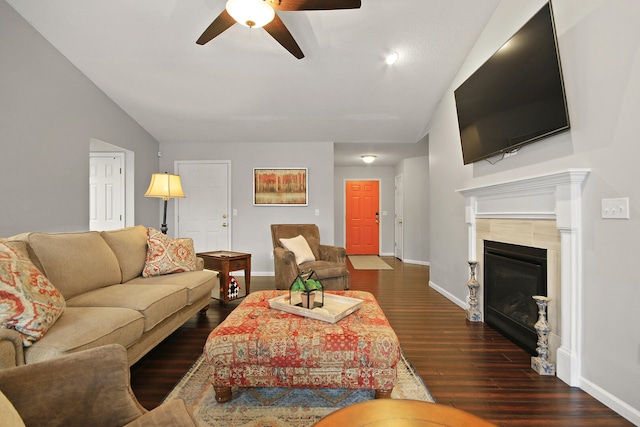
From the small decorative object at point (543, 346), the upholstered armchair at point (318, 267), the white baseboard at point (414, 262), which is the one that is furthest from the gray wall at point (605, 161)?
the white baseboard at point (414, 262)

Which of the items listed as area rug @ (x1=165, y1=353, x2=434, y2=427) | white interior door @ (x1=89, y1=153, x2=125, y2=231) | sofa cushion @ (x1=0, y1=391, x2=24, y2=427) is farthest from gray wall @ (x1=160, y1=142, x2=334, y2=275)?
sofa cushion @ (x1=0, y1=391, x2=24, y2=427)

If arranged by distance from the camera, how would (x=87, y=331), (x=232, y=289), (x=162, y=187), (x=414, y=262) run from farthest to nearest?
(x=414, y=262)
(x=162, y=187)
(x=232, y=289)
(x=87, y=331)

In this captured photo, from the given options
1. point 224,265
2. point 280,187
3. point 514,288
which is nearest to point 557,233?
point 514,288

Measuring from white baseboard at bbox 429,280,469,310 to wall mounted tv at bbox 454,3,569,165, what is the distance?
1.50 metres

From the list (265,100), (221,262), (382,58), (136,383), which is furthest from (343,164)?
(136,383)

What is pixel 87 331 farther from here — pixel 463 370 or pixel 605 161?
pixel 605 161

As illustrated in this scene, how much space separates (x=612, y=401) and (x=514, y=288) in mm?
1008

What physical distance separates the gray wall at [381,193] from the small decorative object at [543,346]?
570 cm

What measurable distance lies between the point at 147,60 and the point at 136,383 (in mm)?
3090

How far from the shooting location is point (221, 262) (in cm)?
334

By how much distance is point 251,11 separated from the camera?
195 centimetres

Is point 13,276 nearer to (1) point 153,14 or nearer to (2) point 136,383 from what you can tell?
(2) point 136,383

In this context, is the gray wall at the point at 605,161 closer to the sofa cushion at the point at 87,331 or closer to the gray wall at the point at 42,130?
the sofa cushion at the point at 87,331

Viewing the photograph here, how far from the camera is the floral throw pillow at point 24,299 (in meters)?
1.36
